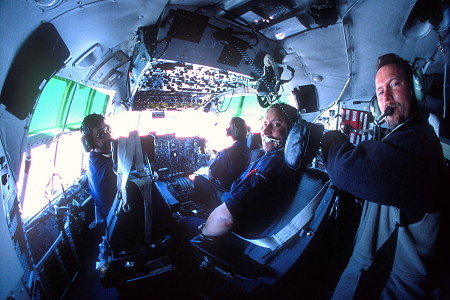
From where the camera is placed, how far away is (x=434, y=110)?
1482 millimetres

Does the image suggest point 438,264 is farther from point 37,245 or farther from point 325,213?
point 37,245

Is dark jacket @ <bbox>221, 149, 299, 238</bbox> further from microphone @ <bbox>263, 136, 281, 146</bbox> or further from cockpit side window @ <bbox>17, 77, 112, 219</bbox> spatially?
cockpit side window @ <bbox>17, 77, 112, 219</bbox>

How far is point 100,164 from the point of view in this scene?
2002 millimetres

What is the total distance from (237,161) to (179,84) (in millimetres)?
1498

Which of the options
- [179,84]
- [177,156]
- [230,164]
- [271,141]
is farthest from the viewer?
[177,156]

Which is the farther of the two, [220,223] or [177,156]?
[177,156]

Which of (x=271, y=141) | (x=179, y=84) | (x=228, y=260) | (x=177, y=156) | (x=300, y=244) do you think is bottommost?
(x=228, y=260)

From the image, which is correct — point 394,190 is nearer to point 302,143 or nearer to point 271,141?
point 302,143

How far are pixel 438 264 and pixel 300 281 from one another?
2.64ft

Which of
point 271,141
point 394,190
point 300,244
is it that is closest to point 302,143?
point 394,190

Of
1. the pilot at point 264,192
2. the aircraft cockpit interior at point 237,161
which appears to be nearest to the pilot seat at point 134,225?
the aircraft cockpit interior at point 237,161

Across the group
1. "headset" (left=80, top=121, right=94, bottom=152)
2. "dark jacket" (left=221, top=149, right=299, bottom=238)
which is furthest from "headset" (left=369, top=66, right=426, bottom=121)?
"headset" (left=80, top=121, right=94, bottom=152)

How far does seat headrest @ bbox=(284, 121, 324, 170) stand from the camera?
0.94 metres

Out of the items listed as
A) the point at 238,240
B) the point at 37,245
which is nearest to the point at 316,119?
the point at 238,240
